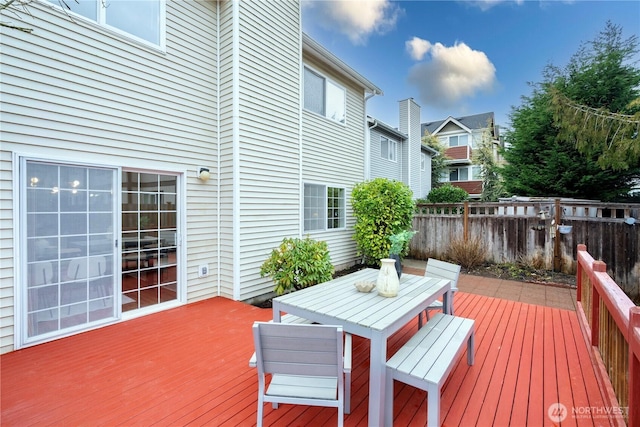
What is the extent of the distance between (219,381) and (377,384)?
4.83 feet

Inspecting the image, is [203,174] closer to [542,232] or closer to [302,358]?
[302,358]

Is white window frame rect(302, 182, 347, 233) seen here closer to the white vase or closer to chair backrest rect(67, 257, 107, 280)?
chair backrest rect(67, 257, 107, 280)

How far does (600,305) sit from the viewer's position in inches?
110

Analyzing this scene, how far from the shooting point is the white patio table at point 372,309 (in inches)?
75.8

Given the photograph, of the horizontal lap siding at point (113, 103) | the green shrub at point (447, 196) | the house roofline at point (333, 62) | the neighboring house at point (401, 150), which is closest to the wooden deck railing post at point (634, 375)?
the horizontal lap siding at point (113, 103)

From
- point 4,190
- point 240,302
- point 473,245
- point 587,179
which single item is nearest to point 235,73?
point 4,190

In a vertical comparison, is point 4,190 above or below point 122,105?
below

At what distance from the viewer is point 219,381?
2.54 m

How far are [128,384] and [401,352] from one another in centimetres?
235

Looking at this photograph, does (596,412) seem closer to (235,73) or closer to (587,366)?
(587,366)

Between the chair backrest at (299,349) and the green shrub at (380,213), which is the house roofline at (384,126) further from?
the chair backrest at (299,349)

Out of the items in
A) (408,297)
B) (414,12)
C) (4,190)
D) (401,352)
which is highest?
(414,12)

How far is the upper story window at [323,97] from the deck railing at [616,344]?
19.3ft

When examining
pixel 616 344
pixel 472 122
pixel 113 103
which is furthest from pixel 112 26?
pixel 472 122
